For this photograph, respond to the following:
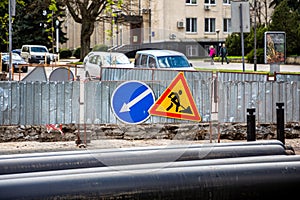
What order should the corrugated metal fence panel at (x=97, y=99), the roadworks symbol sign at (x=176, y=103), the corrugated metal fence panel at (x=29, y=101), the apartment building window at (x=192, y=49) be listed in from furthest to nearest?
1. the corrugated metal fence panel at (x=29, y=101)
2. the corrugated metal fence panel at (x=97, y=99)
3. the roadworks symbol sign at (x=176, y=103)
4. the apartment building window at (x=192, y=49)

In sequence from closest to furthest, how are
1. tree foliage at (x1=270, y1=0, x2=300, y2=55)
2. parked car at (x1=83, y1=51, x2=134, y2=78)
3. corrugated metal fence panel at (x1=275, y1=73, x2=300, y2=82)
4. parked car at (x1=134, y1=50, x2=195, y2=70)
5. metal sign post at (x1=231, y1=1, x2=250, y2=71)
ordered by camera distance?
parked car at (x1=134, y1=50, x2=195, y2=70)
parked car at (x1=83, y1=51, x2=134, y2=78)
corrugated metal fence panel at (x1=275, y1=73, x2=300, y2=82)
metal sign post at (x1=231, y1=1, x2=250, y2=71)
tree foliage at (x1=270, y1=0, x2=300, y2=55)

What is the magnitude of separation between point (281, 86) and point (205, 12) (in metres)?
56.9

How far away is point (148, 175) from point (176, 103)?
32.0 inches

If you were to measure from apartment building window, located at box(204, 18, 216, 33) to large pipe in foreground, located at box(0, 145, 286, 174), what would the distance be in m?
64.5

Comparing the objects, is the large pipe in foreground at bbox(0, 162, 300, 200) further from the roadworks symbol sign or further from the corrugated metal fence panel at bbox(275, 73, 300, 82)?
the corrugated metal fence panel at bbox(275, 73, 300, 82)

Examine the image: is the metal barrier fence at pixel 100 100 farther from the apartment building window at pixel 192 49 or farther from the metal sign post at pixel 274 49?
the metal sign post at pixel 274 49

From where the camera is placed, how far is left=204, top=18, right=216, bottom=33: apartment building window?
7128 centimetres

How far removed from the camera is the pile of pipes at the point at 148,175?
586 cm

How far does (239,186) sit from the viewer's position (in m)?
6.32

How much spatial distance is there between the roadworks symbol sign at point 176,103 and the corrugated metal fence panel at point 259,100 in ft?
23.3

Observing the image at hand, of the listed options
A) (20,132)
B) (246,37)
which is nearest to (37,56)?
(246,37)

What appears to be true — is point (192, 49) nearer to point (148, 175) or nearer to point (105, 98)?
point (148, 175)

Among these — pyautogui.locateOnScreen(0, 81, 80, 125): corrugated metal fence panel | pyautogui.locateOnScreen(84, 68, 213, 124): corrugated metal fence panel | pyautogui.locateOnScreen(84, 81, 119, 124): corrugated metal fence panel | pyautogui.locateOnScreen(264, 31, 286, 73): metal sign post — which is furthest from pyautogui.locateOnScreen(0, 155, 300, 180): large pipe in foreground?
pyautogui.locateOnScreen(264, 31, 286, 73): metal sign post

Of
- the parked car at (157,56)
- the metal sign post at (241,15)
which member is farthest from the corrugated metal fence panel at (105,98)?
the metal sign post at (241,15)
